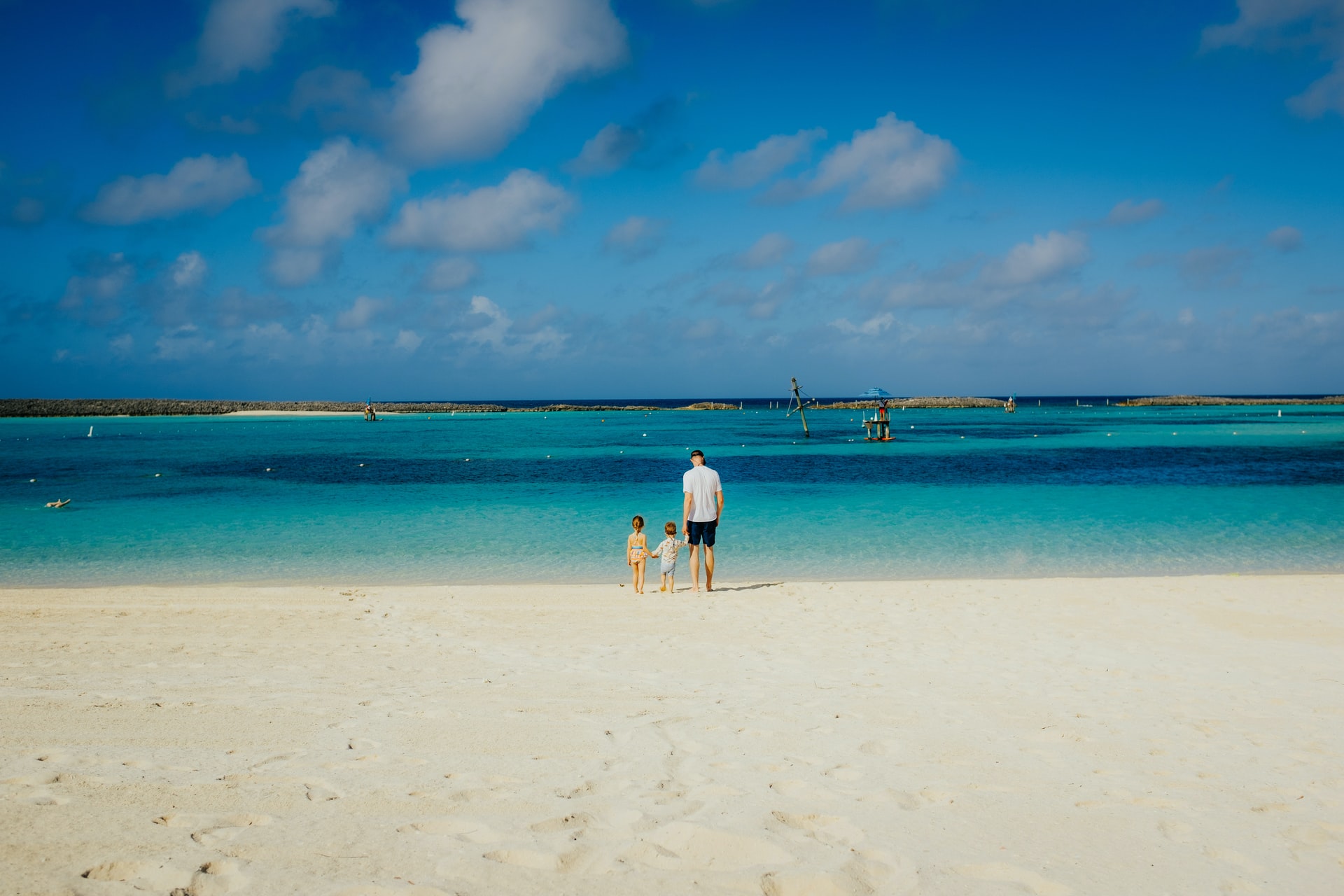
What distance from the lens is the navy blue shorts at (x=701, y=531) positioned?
40.7 feet

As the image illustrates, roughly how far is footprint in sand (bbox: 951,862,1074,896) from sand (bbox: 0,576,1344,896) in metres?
0.01

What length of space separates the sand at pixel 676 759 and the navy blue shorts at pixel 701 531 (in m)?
2.72

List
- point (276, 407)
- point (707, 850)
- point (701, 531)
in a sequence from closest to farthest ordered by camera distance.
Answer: point (707, 850), point (701, 531), point (276, 407)

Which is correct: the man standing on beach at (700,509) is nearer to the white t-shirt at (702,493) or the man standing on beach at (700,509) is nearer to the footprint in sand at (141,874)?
the white t-shirt at (702,493)

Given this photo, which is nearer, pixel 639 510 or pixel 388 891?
pixel 388 891

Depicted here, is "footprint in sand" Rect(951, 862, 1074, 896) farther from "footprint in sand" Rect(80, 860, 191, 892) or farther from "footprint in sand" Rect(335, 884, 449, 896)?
"footprint in sand" Rect(80, 860, 191, 892)

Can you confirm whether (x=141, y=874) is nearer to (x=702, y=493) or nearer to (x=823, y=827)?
(x=823, y=827)

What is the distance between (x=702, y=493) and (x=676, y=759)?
23.4 feet

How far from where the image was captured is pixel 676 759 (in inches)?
205

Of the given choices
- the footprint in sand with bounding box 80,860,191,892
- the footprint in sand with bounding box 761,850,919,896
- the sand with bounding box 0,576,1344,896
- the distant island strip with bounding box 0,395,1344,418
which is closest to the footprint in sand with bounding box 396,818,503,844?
the sand with bounding box 0,576,1344,896

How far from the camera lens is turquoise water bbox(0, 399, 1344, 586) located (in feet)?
53.2

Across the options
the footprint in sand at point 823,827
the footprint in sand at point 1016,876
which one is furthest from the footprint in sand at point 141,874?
the footprint in sand at point 1016,876

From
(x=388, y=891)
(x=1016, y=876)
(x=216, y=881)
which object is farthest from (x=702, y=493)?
(x=216, y=881)

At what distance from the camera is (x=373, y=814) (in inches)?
168
